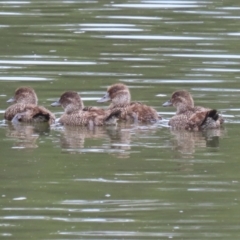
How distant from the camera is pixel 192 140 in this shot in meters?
12.5

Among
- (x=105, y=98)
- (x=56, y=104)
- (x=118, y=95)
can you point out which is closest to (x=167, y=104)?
(x=118, y=95)

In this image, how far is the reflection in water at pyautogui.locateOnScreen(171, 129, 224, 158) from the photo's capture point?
11742mm

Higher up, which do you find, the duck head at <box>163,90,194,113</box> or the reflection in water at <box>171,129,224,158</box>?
the duck head at <box>163,90,194,113</box>

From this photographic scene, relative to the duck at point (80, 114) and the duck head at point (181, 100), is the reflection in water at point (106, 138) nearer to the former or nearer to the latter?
the duck at point (80, 114)

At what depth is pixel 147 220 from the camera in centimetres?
888

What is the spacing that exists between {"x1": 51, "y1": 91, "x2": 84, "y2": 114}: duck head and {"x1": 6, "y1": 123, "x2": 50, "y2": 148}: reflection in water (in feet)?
1.40

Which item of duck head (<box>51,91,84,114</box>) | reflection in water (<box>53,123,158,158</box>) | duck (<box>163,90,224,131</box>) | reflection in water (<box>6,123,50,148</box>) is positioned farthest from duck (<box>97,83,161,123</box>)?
reflection in water (<box>6,123,50,148</box>)

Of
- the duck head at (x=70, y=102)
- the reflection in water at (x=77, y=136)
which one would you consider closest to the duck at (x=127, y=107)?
the duck head at (x=70, y=102)

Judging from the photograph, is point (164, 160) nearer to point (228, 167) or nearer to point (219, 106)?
point (228, 167)

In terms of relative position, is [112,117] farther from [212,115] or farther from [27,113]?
[212,115]

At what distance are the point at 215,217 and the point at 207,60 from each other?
29.0ft

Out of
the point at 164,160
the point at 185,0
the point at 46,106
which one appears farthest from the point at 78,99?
the point at 185,0

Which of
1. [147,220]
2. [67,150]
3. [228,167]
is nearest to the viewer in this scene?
[147,220]

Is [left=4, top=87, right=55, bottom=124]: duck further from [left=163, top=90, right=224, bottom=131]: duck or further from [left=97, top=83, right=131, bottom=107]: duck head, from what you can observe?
[left=163, top=90, right=224, bottom=131]: duck
